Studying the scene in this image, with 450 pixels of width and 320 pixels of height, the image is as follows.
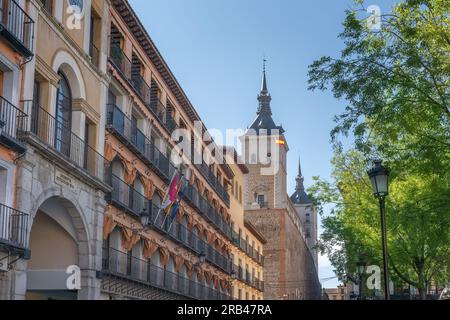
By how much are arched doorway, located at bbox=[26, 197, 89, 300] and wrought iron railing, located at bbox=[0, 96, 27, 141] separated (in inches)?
195

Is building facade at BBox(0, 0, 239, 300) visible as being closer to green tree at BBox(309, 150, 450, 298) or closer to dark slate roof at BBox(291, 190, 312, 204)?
green tree at BBox(309, 150, 450, 298)

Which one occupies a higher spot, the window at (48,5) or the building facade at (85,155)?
the window at (48,5)

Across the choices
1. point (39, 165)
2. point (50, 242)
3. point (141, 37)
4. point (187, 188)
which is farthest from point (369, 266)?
point (39, 165)

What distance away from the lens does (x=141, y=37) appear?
101ft

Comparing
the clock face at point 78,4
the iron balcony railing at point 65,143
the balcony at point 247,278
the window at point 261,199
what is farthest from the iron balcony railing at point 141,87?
the window at point 261,199

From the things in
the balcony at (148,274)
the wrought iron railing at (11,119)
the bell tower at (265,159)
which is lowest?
the balcony at (148,274)

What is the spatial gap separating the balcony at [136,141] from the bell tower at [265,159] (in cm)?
5461

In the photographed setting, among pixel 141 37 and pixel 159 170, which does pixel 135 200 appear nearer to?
pixel 159 170

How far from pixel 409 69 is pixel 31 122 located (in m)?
10.2

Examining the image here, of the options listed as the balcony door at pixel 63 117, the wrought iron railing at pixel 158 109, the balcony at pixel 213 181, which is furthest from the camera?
the balcony at pixel 213 181

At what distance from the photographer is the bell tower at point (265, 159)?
305 feet

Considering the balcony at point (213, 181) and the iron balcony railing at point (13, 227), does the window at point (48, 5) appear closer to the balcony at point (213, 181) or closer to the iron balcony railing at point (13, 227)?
the iron balcony railing at point (13, 227)

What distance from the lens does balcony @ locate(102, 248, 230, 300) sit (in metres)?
25.8

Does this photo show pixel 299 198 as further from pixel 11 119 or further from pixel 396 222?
pixel 11 119
